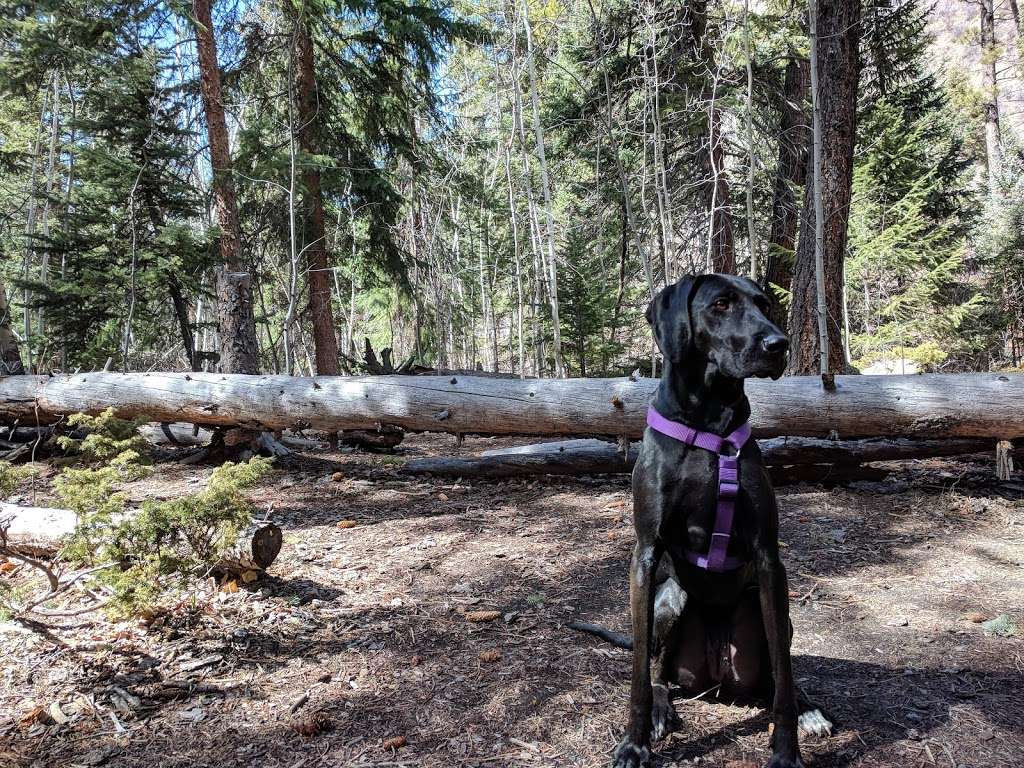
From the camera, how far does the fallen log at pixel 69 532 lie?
12.2 feet

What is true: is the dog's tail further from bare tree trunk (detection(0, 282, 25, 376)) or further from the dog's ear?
bare tree trunk (detection(0, 282, 25, 376))

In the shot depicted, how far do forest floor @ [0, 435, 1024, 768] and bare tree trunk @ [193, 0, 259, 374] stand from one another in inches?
202

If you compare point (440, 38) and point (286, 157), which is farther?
point (440, 38)

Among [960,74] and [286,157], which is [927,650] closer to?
[286,157]

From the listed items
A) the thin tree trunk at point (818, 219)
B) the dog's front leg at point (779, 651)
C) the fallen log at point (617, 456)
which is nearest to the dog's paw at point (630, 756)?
the dog's front leg at point (779, 651)

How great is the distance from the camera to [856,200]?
44.8 ft

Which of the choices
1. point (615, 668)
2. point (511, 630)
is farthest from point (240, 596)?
point (615, 668)

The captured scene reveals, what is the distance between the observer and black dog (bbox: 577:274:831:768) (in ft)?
7.43

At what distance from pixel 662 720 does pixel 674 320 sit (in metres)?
1.59

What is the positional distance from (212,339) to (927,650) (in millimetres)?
31530

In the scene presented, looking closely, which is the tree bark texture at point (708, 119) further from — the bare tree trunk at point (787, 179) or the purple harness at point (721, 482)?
the purple harness at point (721, 482)

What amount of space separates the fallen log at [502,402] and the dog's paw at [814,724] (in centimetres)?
380

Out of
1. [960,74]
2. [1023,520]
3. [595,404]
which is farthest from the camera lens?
[960,74]

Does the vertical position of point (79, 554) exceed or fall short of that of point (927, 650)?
it exceeds it
